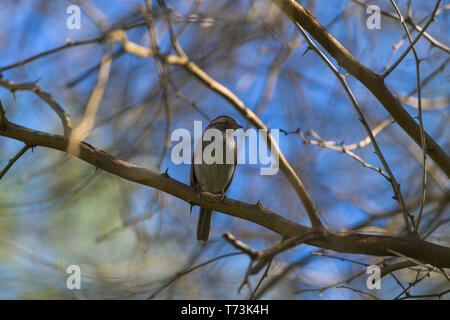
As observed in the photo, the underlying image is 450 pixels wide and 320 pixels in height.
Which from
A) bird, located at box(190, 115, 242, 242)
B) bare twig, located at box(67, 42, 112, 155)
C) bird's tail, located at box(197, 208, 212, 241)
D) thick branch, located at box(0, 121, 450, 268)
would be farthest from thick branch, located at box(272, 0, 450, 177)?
bird's tail, located at box(197, 208, 212, 241)

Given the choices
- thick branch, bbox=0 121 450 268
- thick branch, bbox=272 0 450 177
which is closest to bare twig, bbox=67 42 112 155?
thick branch, bbox=0 121 450 268

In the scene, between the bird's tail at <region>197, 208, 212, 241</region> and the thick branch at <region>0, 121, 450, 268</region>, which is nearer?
the thick branch at <region>0, 121, 450, 268</region>

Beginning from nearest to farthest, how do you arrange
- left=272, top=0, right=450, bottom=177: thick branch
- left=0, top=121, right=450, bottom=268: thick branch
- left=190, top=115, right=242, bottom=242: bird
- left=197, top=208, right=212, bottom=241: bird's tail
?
1. left=0, top=121, right=450, bottom=268: thick branch
2. left=272, top=0, right=450, bottom=177: thick branch
3. left=197, top=208, right=212, bottom=241: bird's tail
4. left=190, top=115, right=242, bottom=242: bird

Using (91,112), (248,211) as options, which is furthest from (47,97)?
(248,211)

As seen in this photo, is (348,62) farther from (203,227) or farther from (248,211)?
(203,227)

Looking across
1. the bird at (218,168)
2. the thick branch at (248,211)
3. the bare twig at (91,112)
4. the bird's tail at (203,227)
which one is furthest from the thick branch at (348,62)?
the bird's tail at (203,227)

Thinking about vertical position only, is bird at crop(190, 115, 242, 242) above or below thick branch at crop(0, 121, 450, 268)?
above

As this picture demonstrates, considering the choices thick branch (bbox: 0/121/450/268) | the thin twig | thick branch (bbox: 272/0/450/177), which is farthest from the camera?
the thin twig

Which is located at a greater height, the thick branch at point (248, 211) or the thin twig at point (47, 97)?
the thin twig at point (47, 97)

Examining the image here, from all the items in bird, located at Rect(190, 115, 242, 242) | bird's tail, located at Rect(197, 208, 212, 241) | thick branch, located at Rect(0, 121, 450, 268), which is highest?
bird, located at Rect(190, 115, 242, 242)

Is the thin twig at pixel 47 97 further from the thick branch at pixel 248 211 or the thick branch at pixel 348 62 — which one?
the thick branch at pixel 348 62

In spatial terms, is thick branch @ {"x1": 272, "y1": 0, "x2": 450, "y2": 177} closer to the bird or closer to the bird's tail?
the bird
